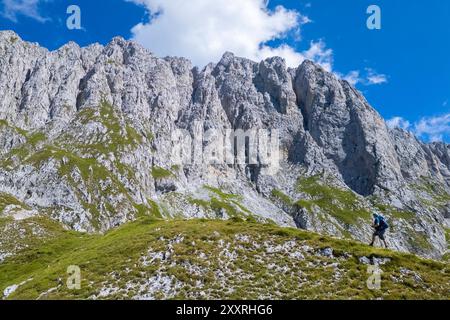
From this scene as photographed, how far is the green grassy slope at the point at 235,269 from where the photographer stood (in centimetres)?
3112

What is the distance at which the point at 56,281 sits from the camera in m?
38.1

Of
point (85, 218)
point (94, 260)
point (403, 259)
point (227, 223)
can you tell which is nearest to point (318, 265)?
point (403, 259)

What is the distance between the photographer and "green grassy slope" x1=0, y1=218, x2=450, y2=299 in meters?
31.1

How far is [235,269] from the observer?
35781 mm

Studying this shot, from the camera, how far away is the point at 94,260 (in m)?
41.9

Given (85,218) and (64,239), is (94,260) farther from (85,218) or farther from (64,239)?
(85,218)

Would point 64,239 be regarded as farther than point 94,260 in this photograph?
Yes
